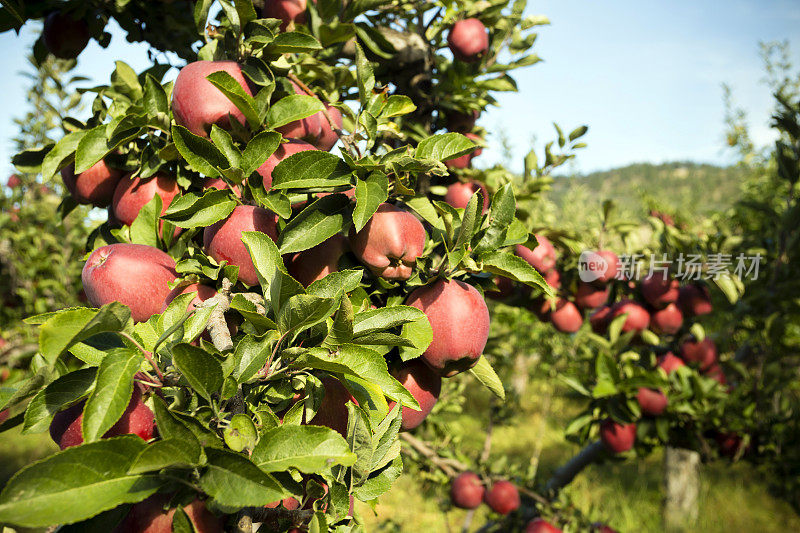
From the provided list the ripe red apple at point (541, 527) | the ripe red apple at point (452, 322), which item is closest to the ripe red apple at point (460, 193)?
the ripe red apple at point (452, 322)

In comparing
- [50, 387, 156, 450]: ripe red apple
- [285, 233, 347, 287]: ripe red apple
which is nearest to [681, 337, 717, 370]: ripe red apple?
[285, 233, 347, 287]: ripe red apple

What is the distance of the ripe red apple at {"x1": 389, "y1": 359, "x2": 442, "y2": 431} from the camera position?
1.08 m

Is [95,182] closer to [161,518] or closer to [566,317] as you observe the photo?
[161,518]

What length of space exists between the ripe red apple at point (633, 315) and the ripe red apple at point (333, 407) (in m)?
1.69

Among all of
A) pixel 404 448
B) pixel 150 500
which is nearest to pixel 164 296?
pixel 150 500

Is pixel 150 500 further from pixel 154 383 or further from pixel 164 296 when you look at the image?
pixel 164 296

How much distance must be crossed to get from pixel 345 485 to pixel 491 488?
1.93 meters

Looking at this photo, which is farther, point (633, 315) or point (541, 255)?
point (633, 315)

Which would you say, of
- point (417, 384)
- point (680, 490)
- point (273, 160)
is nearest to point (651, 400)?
point (417, 384)

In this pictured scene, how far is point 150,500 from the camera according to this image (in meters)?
0.73

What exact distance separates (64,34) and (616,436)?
2.56 m

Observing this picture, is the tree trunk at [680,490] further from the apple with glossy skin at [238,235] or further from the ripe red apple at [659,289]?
the apple with glossy skin at [238,235]

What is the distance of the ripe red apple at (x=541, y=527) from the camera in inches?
88.0

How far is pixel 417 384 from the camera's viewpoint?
1087mm
